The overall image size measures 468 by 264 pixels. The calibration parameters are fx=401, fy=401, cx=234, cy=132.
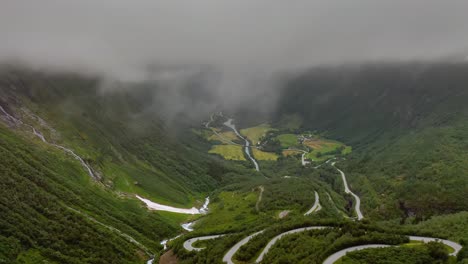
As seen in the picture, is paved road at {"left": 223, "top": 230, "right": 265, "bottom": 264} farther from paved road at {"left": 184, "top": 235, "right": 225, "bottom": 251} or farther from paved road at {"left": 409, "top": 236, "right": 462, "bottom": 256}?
paved road at {"left": 409, "top": 236, "right": 462, "bottom": 256}

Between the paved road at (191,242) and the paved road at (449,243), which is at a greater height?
the paved road at (449,243)

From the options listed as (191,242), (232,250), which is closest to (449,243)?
(232,250)

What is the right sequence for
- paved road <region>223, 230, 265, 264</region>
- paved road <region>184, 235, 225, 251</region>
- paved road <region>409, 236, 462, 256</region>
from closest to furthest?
1. paved road <region>409, 236, 462, 256</region>
2. paved road <region>223, 230, 265, 264</region>
3. paved road <region>184, 235, 225, 251</region>

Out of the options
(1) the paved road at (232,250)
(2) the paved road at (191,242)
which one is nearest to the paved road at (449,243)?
(1) the paved road at (232,250)

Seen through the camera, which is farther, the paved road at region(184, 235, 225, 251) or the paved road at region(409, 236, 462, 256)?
the paved road at region(184, 235, 225, 251)

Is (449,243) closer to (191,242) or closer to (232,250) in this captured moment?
(232,250)

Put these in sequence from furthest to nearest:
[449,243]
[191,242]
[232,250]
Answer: [191,242] → [232,250] → [449,243]

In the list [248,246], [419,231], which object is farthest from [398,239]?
[248,246]

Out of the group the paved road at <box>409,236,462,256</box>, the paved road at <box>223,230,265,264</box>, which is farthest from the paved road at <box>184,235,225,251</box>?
the paved road at <box>409,236,462,256</box>

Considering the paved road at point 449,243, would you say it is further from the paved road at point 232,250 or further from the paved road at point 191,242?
the paved road at point 191,242

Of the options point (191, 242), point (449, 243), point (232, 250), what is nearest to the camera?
point (449, 243)

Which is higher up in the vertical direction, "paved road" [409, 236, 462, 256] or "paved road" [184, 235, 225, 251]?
"paved road" [409, 236, 462, 256]
